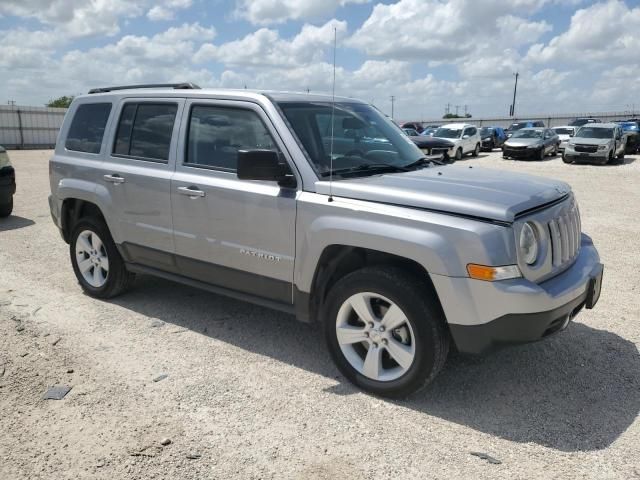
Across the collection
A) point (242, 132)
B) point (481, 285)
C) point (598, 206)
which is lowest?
point (598, 206)

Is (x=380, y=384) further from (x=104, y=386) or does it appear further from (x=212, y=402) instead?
(x=104, y=386)

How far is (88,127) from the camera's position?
18.0 ft

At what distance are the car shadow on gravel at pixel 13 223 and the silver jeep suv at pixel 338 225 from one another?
4.73m

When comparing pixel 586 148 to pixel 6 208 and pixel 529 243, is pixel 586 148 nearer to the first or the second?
pixel 6 208

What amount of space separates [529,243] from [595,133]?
2390 cm

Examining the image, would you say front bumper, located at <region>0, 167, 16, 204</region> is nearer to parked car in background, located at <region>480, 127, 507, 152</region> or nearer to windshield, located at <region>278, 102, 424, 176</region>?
windshield, located at <region>278, 102, 424, 176</region>

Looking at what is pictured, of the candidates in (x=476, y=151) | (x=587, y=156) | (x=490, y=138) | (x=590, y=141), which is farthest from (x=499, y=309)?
(x=490, y=138)

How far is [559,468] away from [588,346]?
5.90 ft

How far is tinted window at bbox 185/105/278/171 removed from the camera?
13.7ft

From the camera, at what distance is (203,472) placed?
114 inches

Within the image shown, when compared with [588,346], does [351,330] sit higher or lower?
higher

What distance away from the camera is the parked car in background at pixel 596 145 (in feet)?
75.5

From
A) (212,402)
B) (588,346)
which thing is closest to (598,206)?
(588,346)

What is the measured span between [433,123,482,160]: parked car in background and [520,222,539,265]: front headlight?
915 inches
